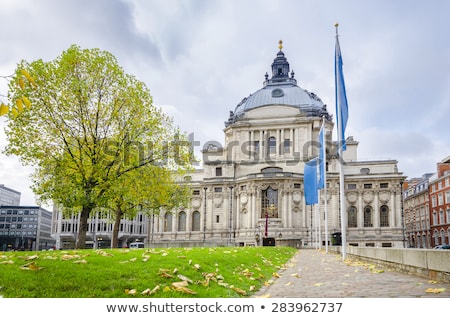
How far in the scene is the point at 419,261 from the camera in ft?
38.0

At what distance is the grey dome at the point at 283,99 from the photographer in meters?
81.1

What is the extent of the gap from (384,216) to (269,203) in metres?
20.2

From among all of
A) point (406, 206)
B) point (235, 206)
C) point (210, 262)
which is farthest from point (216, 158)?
point (210, 262)

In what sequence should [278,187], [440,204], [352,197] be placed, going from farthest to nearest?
1. [440,204]
2. [352,197]
3. [278,187]

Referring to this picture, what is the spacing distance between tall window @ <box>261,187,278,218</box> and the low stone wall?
5366cm

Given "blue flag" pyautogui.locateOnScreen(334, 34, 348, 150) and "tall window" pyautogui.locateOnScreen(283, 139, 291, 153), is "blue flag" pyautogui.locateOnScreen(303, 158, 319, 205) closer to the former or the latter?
"blue flag" pyautogui.locateOnScreen(334, 34, 348, 150)

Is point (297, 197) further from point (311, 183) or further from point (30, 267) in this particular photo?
point (30, 267)

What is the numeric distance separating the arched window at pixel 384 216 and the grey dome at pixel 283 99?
793 inches

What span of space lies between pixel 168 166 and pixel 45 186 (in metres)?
9.98

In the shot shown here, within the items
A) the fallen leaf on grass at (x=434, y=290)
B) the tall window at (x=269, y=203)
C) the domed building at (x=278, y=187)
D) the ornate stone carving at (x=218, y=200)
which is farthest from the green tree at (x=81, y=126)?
the ornate stone carving at (x=218, y=200)

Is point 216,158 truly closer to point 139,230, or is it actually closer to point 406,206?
point 139,230

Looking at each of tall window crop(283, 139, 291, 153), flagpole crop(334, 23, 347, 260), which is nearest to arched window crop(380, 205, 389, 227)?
tall window crop(283, 139, 291, 153)

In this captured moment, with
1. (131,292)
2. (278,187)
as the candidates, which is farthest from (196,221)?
(131,292)

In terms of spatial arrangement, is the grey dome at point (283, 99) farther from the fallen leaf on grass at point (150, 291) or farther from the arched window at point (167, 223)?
the fallen leaf on grass at point (150, 291)
